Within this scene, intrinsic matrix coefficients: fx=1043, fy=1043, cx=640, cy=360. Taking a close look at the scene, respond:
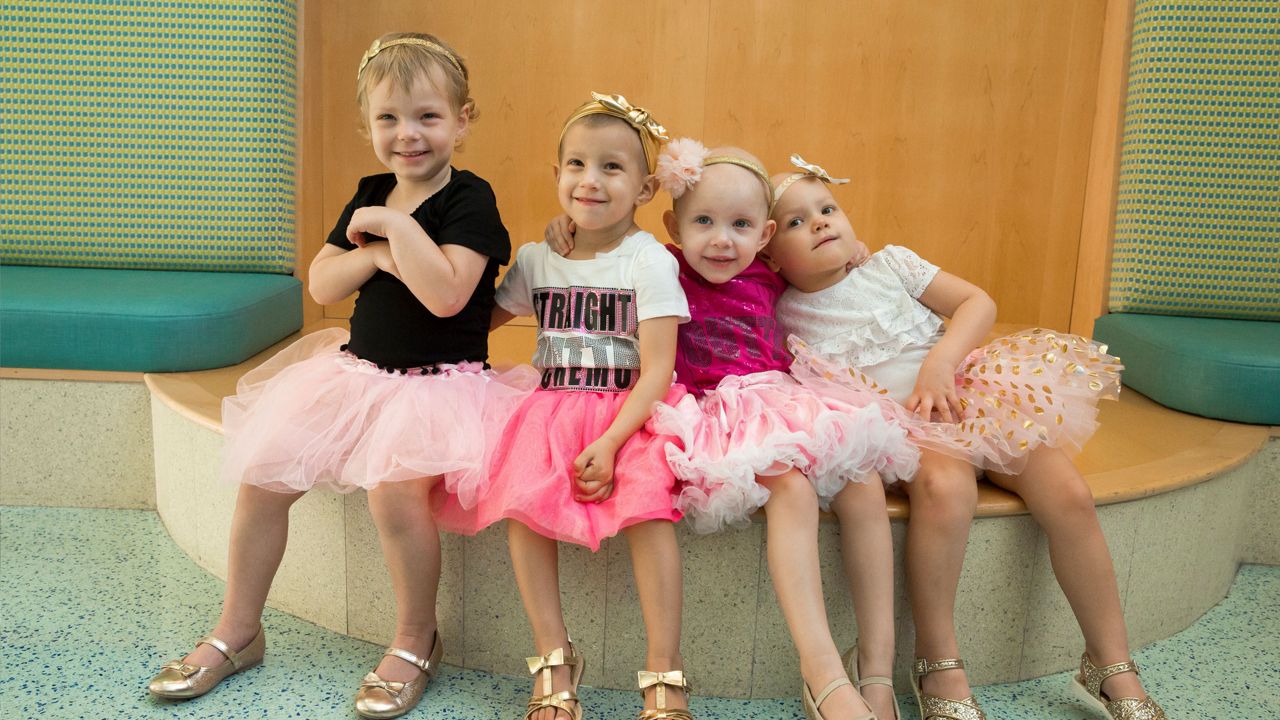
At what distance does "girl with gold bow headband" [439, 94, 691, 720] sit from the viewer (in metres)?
1.44

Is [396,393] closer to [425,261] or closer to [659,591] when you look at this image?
[425,261]

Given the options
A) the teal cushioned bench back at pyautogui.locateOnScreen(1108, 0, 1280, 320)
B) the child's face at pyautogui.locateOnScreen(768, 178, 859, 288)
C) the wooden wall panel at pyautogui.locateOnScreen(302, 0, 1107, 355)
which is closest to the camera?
the child's face at pyautogui.locateOnScreen(768, 178, 859, 288)

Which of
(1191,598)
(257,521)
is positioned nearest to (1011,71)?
(1191,598)

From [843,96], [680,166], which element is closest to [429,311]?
[680,166]

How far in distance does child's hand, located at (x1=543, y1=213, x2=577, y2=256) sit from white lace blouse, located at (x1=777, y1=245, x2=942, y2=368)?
40 cm

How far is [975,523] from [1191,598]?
1.82 feet

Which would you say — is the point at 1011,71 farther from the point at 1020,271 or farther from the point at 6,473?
the point at 6,473

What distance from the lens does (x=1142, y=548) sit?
1.71m

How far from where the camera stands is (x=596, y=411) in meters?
1.55

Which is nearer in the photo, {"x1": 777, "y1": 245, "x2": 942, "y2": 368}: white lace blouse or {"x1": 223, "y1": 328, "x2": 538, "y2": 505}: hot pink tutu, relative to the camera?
{"x1": 223, "y1": 328, "x2": 538, "y2": 505}: hot pink tutu

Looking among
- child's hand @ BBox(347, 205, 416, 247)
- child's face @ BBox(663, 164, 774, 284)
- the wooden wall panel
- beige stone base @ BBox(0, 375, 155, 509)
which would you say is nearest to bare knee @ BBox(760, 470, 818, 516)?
child's face @ BBox(663, 164, 774, 284)

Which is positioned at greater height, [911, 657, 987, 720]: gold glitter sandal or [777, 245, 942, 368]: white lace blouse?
[777, 245, 942, 368]: white lace blouse

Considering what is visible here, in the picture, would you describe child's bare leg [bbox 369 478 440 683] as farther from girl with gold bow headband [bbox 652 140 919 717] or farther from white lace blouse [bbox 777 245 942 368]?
white lace blouse [bbox 777 245 942 368]

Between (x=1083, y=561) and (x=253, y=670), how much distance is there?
4.19 ft
